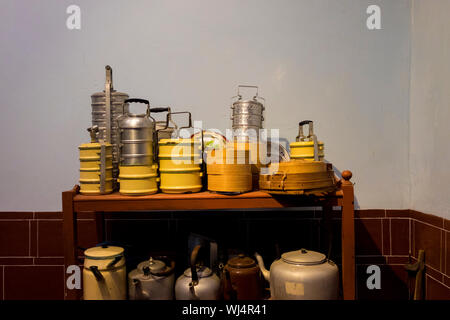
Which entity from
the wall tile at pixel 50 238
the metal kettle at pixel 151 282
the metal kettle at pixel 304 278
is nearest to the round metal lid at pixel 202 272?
the metal kettle at pixel 151 282

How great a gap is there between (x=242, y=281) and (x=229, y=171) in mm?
614

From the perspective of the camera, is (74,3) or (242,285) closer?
(242,285)

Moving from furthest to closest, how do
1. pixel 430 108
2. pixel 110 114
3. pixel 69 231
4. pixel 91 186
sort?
pixel 430 108 → pixel 110 114 → pixel 91 186 → pixel 69 231

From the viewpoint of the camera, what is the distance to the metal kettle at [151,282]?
1.90m

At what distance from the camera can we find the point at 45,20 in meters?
2.46

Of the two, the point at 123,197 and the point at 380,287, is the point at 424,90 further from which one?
the point at 123,197

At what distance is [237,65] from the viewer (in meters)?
2.44

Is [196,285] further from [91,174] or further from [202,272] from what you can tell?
[91,174]

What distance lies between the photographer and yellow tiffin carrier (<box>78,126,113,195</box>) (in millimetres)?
1930

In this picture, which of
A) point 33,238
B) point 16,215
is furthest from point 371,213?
point 16,215

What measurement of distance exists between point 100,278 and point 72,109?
1.24 metres

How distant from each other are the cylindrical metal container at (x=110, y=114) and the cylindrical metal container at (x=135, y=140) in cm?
12

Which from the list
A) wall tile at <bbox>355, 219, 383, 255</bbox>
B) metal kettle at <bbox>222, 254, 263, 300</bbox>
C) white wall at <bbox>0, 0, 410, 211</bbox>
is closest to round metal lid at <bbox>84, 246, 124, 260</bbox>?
metal kettle at <bbox>222, 254, 263, 300</bbox>
